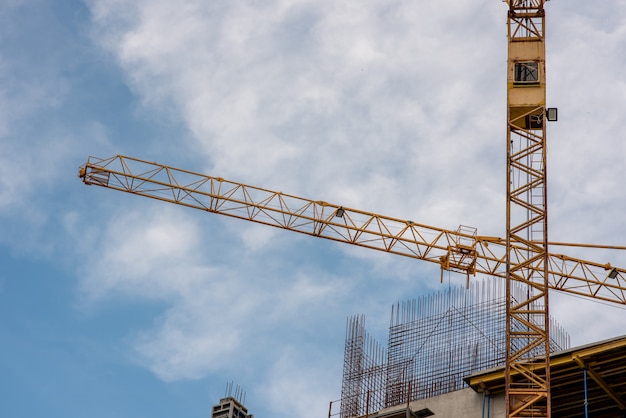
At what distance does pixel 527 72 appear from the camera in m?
54.2

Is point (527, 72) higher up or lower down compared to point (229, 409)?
higher up

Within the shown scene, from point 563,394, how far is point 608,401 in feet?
6.98

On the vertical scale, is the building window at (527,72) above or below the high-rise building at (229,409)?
above

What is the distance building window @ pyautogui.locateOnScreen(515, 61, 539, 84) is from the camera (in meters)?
53.9

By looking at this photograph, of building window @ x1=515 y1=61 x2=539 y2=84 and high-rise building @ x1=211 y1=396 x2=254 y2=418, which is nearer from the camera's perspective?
building window @ x1=515 y1=61 x2=539 y2=84

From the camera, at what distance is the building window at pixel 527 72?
53906 millimetres

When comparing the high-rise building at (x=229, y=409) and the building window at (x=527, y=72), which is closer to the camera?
the building window at (x=527, y=72)

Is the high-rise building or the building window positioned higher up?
the building window

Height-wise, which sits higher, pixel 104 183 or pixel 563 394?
pixel 104 183

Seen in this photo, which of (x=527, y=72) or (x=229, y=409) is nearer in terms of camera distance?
(x=527, y=72)

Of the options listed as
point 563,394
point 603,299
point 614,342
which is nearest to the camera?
point 614,342

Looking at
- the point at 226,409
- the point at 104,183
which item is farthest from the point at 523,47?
the point at 104,183

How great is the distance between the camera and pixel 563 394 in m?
48.9

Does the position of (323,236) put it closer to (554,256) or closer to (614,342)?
(554,256)
